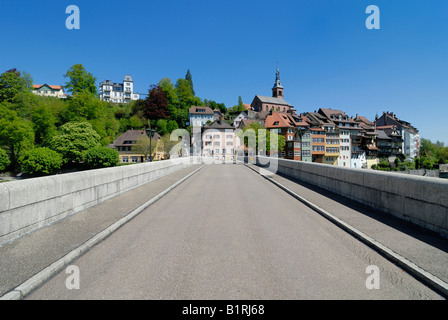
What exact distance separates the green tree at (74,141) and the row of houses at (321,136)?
32190 mm

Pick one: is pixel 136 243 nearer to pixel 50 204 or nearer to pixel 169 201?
pixel 50 204

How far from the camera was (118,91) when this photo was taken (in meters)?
150

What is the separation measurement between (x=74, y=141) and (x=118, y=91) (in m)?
108

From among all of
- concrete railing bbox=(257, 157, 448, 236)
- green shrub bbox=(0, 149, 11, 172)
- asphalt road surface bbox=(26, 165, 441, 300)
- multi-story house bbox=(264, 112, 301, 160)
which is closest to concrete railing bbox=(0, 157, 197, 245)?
asphalt road surface bbox=(26, 165, 441, 300)

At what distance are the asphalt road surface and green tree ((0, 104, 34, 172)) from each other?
5863 centimetres

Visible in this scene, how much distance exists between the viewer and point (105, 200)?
363 inches

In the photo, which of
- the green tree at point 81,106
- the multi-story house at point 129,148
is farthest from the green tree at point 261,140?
the green tree at point 81,106

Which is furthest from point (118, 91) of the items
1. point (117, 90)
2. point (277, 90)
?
point (277, 90)

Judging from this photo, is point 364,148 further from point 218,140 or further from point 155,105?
point 155,105

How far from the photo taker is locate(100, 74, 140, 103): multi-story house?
14550 centimetres

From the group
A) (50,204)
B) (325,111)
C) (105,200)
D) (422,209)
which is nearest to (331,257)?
(422,209)

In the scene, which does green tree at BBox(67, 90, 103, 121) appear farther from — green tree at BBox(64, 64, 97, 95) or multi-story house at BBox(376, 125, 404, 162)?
multi-story house at BBox(376, 125, 404, 162)

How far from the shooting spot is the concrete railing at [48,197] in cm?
501
